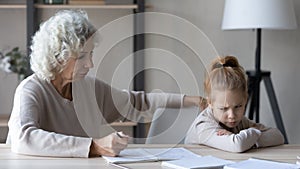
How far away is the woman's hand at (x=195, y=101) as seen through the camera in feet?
7.10

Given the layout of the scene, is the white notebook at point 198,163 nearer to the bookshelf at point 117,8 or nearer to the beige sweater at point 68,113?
the beige sweater at point 68,113

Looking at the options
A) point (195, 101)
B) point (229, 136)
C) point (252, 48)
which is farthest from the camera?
point (252, 48)

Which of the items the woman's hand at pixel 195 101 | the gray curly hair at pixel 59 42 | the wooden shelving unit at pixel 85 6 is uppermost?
the wooden shelving unit at pixel 85 6

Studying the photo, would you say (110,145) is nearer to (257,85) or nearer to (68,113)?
(68,113)

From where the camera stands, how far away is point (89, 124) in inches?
82.6

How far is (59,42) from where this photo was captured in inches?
76.7

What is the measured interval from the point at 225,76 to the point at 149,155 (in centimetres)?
46

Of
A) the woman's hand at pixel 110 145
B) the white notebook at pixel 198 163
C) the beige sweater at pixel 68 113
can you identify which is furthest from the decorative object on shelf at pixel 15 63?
the white notebook at pixel 198 163

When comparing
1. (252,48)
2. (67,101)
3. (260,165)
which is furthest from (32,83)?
(252,48)

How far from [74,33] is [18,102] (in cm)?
33

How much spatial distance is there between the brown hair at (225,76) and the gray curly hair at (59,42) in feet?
1.57

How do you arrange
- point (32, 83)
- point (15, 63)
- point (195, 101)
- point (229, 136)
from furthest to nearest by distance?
1. point (15, 63)
2. point (195, 101)
3. point (32, 83)
4. point (229, 136)

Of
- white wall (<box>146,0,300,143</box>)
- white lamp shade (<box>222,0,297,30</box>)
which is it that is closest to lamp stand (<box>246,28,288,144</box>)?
white lamp shade (<box>222,0,297,30</box>)

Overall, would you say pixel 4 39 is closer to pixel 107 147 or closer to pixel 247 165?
pixel 107 147
